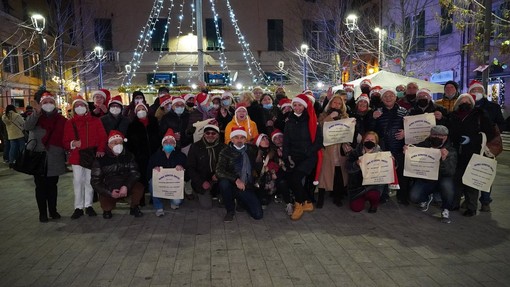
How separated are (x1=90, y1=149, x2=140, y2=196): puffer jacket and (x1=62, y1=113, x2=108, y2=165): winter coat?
0.22 metres

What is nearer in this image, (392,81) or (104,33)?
(392,81)

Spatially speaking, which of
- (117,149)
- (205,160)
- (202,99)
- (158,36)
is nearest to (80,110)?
(117,149)

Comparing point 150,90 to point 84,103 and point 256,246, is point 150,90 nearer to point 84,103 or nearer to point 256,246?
point 84,103

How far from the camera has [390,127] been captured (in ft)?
22.5

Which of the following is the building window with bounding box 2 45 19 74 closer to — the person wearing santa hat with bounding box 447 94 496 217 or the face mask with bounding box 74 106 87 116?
the face mask with bounding box 74 106 87 116

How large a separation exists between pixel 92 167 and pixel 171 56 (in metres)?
23.1

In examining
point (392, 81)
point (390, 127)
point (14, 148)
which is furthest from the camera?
point (14, 148)

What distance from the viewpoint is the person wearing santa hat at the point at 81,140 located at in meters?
6.27

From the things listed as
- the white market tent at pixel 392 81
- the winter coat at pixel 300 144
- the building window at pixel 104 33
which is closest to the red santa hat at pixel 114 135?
the winter coat at pixel 300 144

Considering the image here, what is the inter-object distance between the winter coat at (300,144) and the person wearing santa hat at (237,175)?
2.34 ft

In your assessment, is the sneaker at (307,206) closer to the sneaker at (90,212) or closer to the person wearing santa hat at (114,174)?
the person wearing santa hat at (114,174)

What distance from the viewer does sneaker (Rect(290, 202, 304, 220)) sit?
627 cm

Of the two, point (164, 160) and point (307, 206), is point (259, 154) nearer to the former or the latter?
point (307, 206)

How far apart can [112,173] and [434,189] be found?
5259 mm
